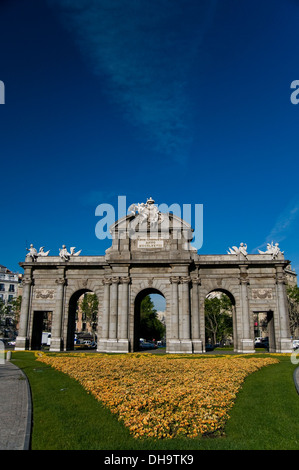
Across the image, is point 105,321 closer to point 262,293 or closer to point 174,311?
point 174,311

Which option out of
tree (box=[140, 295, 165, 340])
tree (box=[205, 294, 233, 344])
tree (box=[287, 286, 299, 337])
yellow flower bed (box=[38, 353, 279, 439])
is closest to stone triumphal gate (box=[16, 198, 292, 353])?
yellow flower bed (box=[38, 353, 279, 439])

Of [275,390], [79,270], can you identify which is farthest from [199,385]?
[79,270]

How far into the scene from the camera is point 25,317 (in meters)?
39.2

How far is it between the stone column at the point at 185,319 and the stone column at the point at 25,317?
1732 centimetres

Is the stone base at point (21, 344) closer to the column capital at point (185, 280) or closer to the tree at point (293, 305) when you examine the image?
the column capital at point (185, 280)

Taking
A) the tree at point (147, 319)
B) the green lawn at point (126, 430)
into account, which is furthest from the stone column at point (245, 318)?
the tree at point (147, 319)

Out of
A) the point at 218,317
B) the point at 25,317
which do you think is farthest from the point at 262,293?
the point at 218,317

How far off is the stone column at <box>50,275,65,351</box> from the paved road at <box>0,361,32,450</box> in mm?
18279

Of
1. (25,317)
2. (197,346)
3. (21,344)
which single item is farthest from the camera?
(25,317)

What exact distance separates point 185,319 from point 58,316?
46.1 ft

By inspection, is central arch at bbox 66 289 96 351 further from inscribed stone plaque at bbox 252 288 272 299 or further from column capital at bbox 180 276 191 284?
inscribed stone plaque at bbox 252 288 272 299
